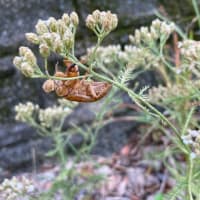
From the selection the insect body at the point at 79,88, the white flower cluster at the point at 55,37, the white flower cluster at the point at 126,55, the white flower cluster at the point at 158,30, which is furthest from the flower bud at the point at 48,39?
the white flower cluster at the point at 126,55

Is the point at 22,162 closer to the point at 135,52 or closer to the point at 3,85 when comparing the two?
the point at 3,85

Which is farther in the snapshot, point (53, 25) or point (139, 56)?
point (139, 56)

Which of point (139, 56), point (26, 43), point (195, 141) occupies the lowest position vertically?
point (195, 141)

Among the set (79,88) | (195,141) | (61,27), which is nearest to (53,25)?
(61,27)

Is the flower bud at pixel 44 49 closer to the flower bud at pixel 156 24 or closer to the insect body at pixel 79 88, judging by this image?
the insect body at pixel 79 88

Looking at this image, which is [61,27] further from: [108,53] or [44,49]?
[108,53]

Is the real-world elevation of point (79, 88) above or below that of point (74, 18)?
below

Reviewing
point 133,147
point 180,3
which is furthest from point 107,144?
point 180,3

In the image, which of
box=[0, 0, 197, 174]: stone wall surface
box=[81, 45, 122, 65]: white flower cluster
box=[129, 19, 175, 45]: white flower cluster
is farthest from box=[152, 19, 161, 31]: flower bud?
box=[0, 0, 197, 174]: stone wall surface
